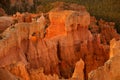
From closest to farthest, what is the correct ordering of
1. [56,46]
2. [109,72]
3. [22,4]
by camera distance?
[109,72] < [56,46] < [22,4]

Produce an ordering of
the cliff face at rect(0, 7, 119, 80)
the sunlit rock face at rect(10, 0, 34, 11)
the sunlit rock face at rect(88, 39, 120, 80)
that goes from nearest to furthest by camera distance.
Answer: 1. the sunlit rock face at rect(88, 39, 120, 80)
2. the cliff face at rect(0, 7, 119, 80)
3. the sunlit rock face at rect(10, 0, 34, 11)

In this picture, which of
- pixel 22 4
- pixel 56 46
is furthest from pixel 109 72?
pixel 22 4

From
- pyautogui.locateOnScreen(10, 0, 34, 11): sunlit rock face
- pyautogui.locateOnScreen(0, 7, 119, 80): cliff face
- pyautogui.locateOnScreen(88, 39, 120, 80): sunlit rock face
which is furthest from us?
pyautogui.locateOnScreen(10, 0, 34, 11): sunlit rock face

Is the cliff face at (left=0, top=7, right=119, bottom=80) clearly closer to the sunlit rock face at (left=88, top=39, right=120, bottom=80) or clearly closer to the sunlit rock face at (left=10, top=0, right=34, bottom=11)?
the sunlit rock face at (left=88, top=39, right=120, bottom=80)

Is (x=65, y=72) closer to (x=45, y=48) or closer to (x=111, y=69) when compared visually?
(x=45, y=48)

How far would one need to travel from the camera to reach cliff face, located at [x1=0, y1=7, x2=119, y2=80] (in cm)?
1415

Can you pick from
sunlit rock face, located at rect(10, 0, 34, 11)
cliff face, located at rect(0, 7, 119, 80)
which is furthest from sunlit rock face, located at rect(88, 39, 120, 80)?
sunlit rock face, located at rect(10, 0, 34, 11)

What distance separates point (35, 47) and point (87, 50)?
4.16 meters

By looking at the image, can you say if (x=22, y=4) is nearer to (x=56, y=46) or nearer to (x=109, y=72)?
(x=56, y=46)

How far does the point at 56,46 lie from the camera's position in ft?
59.6

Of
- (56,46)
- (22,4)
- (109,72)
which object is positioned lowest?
(22,4)

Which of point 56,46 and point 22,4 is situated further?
point 22,4

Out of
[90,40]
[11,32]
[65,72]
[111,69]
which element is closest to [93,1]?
[90,40]

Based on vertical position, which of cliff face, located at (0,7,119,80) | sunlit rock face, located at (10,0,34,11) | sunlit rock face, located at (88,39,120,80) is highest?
sunlit rock face, located at (88,39,120,80)
